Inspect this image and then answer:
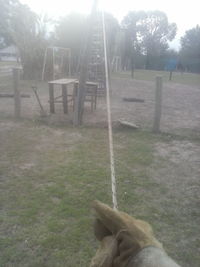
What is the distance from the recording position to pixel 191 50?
92.0 feet

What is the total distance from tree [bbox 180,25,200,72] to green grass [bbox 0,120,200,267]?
24.0m

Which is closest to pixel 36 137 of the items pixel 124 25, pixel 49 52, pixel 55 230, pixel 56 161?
pixel 56 161

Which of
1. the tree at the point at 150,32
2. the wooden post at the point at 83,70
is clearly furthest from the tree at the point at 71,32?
the wooden post at the point at 83,70

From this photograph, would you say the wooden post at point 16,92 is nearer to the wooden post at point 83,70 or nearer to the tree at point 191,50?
the wooden post at point 83,70

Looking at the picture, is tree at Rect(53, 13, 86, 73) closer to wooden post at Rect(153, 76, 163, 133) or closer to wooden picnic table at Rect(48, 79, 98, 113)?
wooden picnic table at Rect(48, 79, 98, 113)

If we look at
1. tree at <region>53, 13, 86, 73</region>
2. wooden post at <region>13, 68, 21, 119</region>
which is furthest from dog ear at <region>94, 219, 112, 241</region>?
tree at <region>53, 13, 86, 73</region>

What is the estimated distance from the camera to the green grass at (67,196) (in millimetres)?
2193

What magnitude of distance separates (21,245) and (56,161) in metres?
1.73

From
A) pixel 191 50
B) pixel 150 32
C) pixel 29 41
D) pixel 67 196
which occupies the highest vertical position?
pixel 150 32

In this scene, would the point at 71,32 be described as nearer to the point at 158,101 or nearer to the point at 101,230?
the point at 158,101

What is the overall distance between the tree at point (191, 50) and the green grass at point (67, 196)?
24.0 m

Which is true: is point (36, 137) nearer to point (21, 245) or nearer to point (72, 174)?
point (72, 174)

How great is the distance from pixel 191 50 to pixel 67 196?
28.0 m

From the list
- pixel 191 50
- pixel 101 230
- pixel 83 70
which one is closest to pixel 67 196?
pixel 101 230
